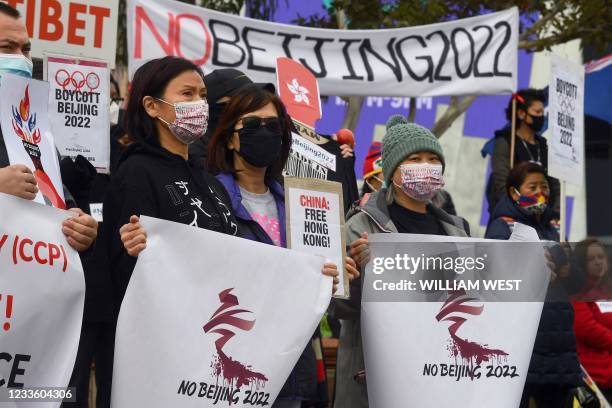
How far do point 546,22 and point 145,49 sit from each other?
4776 millimetres

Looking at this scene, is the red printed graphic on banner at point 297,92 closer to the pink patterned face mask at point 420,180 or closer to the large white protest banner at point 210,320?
the pink patterned face mask at point 420,180

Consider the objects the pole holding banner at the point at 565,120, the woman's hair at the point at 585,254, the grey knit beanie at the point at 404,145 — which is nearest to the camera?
the woman's hair at the point at 585,254

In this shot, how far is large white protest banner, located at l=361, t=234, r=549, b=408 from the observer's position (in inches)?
207

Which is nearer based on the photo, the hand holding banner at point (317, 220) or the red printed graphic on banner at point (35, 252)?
the red printed graphic on banner at point (35, 252)

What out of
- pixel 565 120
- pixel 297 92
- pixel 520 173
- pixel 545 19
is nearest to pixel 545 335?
pixel 520 173

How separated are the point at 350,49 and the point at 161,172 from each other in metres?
5.08

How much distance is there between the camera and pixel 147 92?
5145mm

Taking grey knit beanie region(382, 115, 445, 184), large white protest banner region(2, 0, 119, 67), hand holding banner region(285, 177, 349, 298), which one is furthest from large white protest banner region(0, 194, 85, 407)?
large white protest banner region(2, 0, 119, 67)

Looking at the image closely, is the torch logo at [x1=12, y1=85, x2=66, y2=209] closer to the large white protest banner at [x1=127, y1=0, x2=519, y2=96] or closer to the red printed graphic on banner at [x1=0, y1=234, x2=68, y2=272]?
the red printed graphic on banner at [x1=0, y1=234, x2=68, y2=272]

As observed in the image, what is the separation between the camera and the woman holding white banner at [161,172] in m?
4.75

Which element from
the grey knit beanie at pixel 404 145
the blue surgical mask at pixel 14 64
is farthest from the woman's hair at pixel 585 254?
the blue surgical mask at pixel 14 64

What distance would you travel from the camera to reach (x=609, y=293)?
19.7 feet

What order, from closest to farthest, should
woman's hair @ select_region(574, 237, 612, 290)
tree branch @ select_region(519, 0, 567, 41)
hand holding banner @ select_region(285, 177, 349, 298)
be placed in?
hand holding banner @ select_region(285, 177, 349, 298) → woman's hair @ select_region(574, 237, 612, 290) → tree branch @ select_region(519, 0, 567, 41)

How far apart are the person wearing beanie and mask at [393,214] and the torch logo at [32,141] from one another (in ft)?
4.56
